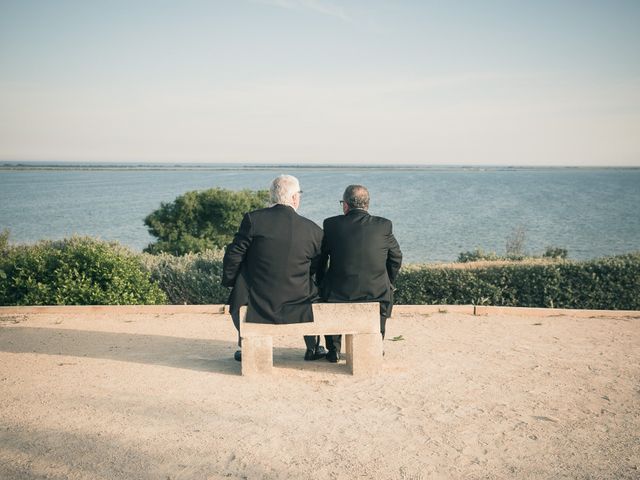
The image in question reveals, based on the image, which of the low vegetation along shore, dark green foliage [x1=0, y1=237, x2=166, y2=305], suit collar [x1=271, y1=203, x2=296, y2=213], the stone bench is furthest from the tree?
suit collar [x1=271, y1=203, x2=296, y2=213]

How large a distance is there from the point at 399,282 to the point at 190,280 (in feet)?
12.4

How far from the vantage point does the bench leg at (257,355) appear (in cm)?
600

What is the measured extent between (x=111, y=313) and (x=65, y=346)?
69.7 inches

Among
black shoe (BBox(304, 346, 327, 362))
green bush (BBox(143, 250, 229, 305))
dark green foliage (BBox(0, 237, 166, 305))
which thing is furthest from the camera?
green bush (BBox(143, 250, 229, 305))

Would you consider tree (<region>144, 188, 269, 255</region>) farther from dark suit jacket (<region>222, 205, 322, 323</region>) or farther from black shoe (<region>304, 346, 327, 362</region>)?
dark suit jacket (<region>222, 205, 322, 323</region>)

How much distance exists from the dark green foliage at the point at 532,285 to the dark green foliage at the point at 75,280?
4579 mm

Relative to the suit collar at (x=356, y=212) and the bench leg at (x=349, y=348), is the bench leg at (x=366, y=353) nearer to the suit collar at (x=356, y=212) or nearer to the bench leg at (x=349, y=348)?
the bench leg at (x=349, y=348)

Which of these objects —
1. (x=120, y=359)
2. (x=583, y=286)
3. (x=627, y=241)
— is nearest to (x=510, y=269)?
(x=583, y=286)

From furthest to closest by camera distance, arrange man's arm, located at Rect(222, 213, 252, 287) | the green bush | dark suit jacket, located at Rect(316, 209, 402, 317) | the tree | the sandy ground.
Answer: the tree < the green bush < dark suit jacket, located at Rect(316, 209, 402, 317) < man's arm, located at Rect(222, 213, 252, 287) < the sandy ground

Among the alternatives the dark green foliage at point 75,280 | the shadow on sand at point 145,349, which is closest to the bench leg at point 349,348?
the shadow on sand at point 145,349

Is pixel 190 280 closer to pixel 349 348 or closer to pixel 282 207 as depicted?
pixel 349 348

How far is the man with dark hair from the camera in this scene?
6.08 m

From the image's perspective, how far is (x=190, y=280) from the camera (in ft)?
34.3

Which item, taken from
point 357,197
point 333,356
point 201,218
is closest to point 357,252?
point 357,197
